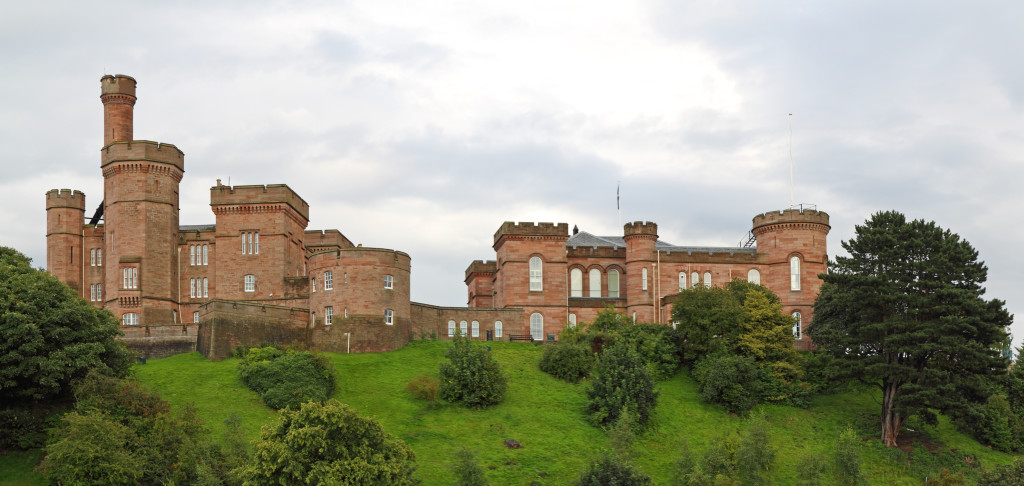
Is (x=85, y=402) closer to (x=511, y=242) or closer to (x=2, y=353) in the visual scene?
(x=2, y=353)

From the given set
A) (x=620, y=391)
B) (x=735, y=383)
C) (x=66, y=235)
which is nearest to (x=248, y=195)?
(x=66, y=235)

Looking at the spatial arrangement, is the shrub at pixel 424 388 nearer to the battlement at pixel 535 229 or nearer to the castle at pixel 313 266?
the castle at pixel 313 266

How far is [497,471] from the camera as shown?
175ft

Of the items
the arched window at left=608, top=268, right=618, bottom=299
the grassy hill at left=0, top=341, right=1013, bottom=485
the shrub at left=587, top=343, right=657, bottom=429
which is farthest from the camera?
the arched window at left=608, top=268, right=618, bottom=299

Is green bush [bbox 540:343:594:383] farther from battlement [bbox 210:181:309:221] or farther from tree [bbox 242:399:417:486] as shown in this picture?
tree [bbox 242:399:417:486]

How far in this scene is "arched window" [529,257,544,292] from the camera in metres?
81.4

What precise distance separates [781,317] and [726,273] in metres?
11.9

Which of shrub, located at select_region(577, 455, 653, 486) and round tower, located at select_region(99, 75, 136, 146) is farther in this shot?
round tower, located at select_region(99, 75, 136, 146)

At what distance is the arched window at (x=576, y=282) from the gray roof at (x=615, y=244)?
1.91 meters

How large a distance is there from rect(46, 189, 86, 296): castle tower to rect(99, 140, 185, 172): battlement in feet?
17.5

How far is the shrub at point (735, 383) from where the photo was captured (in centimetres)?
6619

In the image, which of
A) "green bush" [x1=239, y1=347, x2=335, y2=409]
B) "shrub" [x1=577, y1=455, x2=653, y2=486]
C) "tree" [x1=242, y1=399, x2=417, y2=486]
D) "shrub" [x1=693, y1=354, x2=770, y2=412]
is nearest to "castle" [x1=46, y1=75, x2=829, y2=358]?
"green bush" [x1=239, y1=347, x2=335, y2=409]

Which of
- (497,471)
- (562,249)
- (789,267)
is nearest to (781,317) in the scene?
(789,267)

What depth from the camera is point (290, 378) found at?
61156mm
